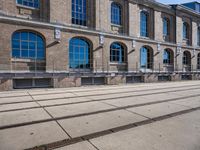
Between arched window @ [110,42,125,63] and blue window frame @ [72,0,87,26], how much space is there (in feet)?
14.4

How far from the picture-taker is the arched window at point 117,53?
19.6 m

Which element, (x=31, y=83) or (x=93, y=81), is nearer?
(x=31, y=83)

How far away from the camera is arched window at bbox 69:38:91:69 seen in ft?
55.3

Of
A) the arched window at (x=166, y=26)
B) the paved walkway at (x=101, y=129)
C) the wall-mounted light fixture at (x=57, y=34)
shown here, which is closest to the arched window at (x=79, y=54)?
the wall-mounted light fixture at (x=57, y=34)

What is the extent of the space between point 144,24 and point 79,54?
38.2 feet

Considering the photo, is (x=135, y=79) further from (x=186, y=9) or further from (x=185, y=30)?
(x=186, y=9)

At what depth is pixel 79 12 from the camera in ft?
58.2

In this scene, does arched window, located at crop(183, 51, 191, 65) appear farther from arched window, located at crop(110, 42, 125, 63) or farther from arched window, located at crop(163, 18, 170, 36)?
arched window, located at crop(110, 42, 125, 63)

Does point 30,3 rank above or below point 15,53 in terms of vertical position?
above

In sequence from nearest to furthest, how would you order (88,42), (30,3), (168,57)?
(30,3) → (88,42) → (168,57)

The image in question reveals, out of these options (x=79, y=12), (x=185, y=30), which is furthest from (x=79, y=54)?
→ (x=185, y=30)

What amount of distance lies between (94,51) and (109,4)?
6.30 meters

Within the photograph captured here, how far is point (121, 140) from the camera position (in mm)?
3609

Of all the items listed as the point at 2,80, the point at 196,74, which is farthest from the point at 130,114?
the point at 196,74
